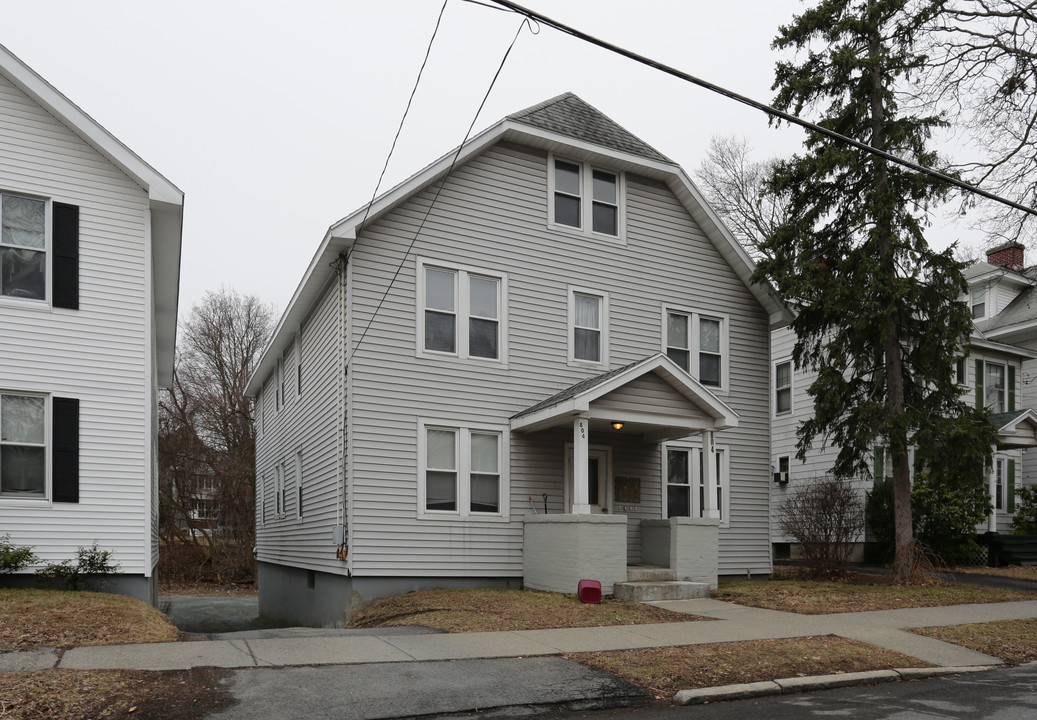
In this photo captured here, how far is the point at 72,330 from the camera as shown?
516 inches

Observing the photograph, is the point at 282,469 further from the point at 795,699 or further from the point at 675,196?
the point at 795,699

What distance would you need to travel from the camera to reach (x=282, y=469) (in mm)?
21547

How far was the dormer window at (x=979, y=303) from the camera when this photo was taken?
31.6 m

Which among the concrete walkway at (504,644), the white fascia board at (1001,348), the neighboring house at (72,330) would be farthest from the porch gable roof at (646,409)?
the white fascia board at (1001,348)

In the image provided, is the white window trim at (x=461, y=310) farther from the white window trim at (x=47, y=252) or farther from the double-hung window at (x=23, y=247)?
the double-hung window at (x=23, y=247)

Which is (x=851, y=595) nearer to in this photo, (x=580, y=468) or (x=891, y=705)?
(x=580, y=468)

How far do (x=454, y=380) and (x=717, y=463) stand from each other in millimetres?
6175

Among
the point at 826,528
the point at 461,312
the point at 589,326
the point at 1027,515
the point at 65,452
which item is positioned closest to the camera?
the point at 65,452

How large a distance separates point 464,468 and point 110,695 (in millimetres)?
8853

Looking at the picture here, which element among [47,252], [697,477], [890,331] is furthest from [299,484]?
[890,331]

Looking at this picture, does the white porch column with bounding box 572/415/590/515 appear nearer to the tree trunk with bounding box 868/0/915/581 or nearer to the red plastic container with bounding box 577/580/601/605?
the red plastic container with bounding box 577/580/601/605

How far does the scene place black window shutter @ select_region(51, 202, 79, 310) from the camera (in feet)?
42.8

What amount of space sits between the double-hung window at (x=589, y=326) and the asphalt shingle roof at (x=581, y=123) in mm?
2962

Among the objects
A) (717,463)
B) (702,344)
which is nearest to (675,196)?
(702,344)
